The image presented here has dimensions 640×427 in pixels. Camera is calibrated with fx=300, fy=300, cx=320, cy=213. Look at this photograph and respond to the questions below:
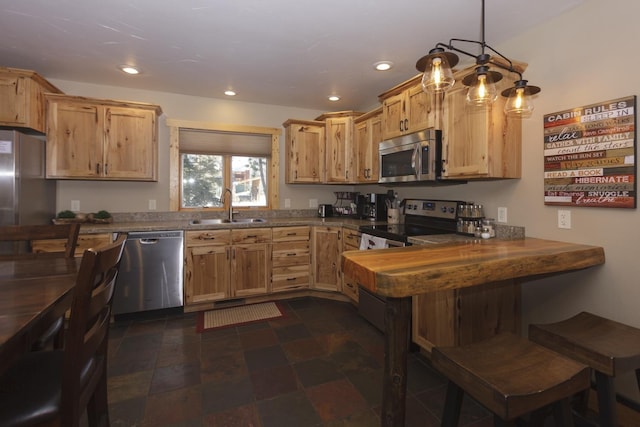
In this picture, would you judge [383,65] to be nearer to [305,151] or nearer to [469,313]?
[305,151]

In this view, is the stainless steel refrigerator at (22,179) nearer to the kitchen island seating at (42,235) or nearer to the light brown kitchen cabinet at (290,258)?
the kitchen island seating at (42,235)

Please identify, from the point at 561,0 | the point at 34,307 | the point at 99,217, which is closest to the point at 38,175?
the point at 99,217

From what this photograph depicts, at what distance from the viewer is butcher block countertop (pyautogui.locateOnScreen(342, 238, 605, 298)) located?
1127 mm

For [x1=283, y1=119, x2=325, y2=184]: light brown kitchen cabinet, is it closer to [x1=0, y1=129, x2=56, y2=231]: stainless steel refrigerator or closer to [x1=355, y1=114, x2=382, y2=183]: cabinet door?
[x1=355, y1=114, x2=382, y2=183]: cabinet door

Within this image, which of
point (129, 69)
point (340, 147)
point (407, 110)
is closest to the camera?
point (407, 110)

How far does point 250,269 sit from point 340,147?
1855 mm

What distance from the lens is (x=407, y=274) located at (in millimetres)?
1119

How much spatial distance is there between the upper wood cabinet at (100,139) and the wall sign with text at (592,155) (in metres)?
3.54

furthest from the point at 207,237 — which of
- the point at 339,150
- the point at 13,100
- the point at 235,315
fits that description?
the point at 13,100

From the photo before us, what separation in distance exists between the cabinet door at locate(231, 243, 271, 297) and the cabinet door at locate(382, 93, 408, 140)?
1.80 m

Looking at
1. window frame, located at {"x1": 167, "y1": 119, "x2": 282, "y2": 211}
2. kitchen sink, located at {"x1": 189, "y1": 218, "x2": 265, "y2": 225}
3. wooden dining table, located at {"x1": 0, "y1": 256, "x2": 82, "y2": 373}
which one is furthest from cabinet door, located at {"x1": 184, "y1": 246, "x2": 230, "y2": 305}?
wooden dining table, located at {"x1": 0, "y1": 256, "x2": 82, "y2": 373}

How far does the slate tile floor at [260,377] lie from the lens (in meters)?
1.70

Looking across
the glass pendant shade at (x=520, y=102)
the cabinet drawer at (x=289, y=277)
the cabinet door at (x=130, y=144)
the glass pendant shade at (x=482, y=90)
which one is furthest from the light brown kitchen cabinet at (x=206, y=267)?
the glass pendant shade at (x=520, y=102)

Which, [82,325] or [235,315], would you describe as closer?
[82,325]
